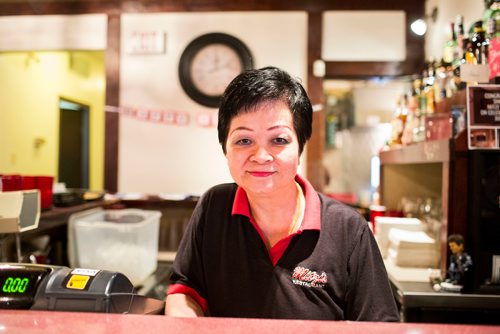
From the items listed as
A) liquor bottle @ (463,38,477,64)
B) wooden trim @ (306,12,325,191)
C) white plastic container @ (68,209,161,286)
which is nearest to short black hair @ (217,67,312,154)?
liquor bottle @ (463,38,477,64)

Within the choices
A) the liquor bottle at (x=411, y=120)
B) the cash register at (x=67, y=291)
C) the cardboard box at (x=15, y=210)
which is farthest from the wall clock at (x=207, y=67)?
the cash register at (x=67, y=291)

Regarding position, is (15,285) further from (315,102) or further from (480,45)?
(315,102)

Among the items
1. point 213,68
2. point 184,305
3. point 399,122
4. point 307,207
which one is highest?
point 213,68

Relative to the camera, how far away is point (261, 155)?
1.06m

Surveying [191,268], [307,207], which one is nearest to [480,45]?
[307,207]

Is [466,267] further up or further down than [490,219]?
further down

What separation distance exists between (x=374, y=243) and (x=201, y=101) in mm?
2742

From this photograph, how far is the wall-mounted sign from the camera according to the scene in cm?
370

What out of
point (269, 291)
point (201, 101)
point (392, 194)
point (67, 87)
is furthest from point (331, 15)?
point (67, 87)

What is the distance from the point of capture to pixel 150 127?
3.74 metres

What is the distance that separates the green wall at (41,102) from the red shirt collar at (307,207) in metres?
1.31

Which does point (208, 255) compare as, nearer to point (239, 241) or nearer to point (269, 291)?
point (239, 241)

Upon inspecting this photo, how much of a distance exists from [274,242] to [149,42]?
298 centimetres

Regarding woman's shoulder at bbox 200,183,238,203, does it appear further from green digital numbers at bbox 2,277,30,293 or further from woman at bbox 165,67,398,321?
green digital numbers at bbox 2,277,30,293
